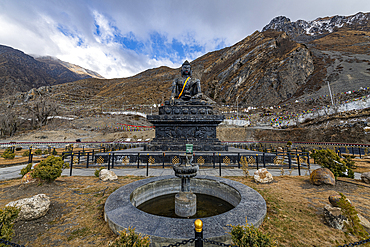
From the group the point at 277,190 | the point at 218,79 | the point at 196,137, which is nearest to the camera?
the point at 277,190

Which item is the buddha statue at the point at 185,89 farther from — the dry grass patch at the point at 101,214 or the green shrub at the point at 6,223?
the green shrub at the point at 6,223

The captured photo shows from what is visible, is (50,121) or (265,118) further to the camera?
(50,121)

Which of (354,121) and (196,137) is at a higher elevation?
(354,121)

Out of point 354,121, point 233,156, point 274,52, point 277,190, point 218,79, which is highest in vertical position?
point 274,52

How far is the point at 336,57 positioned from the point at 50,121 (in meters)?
113

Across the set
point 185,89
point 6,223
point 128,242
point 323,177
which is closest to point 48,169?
point 6,223

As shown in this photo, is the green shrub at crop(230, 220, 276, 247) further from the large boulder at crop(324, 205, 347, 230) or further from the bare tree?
the bare tree

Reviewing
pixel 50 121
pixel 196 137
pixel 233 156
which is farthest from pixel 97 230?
pixel 50 121

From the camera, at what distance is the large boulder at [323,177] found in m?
5.58

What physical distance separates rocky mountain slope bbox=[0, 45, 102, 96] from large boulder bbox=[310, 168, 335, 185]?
12286cm

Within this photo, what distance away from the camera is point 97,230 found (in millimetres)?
3109

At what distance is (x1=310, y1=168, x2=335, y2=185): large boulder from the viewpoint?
5582mm

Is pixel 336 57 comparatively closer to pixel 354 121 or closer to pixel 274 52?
pixel 274 52

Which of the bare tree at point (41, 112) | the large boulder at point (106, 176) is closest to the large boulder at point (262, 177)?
the large boulder at point (106, 176)
